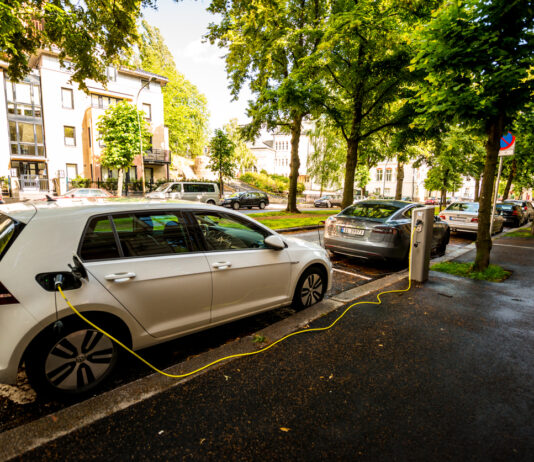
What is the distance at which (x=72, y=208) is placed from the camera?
260 cm

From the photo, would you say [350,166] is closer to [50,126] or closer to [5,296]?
[5,296]

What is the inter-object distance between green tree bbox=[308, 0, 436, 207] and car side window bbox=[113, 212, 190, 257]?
9.62 meters

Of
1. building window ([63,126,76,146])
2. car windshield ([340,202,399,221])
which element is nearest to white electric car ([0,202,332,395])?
car windshield ([340,202,399,221])

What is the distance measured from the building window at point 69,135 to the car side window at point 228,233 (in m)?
33.0

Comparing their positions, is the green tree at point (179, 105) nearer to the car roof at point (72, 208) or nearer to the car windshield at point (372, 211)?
the car windshield at point (372, 211)

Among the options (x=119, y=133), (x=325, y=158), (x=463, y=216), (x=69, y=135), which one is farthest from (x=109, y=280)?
(x=69, y=135)

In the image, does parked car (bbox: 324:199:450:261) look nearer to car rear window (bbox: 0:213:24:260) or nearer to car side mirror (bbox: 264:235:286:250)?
car side mirror (bbox: 264:235:286:250)

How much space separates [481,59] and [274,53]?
11.9 meters

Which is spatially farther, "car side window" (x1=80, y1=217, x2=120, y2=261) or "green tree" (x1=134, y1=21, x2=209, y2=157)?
"green tree" (x1=134, y1=21, x2=209, y2=157)

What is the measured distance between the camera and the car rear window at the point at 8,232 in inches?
85.7

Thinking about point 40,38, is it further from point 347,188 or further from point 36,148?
point 36,148

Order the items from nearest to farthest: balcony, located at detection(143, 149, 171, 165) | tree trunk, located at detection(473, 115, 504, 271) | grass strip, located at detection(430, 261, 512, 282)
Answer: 1. tree trunk, located at detection(473, 115, 504, 271)
2. grass strip, located at detection(430, 261, 512, 282)
3. balcony, located at detection(143, 149, 171, 165)

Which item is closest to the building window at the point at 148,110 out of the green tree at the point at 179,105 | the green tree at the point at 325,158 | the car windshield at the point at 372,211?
the green tree at the point at 179,105

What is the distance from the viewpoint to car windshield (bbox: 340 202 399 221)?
668 centimetres
